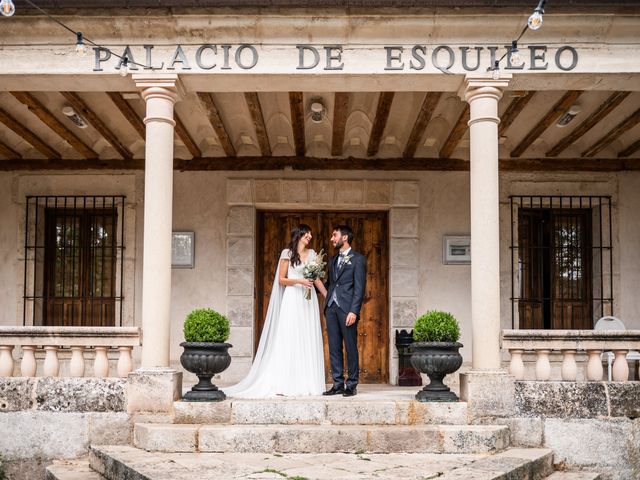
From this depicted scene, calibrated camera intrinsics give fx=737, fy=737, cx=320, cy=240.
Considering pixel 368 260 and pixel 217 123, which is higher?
pixel 217 123

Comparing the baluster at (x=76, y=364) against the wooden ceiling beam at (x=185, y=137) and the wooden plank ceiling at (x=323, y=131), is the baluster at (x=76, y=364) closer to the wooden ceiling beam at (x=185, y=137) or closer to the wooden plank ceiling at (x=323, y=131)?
the wooden plank ceiling at (x=323, y=131)

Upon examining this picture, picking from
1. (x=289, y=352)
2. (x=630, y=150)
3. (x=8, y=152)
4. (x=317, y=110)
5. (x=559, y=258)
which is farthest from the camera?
(x=559, y=258)

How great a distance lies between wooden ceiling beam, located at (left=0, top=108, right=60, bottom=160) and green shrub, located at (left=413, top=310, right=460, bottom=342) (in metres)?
5.29

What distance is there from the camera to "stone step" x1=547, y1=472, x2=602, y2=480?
6.34m

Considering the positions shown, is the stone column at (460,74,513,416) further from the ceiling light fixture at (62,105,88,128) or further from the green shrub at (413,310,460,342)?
the ceiling light fixture at (62,105,88,128)

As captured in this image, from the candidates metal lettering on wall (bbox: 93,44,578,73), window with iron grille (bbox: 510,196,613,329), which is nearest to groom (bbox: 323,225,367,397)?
metal lettering on wall (bbox: 93,44,578,73)

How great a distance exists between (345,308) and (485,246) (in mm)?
1562

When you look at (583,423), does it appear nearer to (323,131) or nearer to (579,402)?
(579,402)

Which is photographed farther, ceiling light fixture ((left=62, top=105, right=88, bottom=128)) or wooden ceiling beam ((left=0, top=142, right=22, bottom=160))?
wooden ceiling beam ((left=0, top=142, right=22, bottom=160))

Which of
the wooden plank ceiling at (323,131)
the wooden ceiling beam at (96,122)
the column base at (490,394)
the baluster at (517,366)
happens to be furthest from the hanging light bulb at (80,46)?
the baluster at (517,366)

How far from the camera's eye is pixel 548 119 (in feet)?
27.6

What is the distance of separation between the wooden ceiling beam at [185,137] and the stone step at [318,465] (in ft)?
12.7

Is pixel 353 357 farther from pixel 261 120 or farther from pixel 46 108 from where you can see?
pixel 46 108

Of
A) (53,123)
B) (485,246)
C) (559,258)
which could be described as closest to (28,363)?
(53,123)
